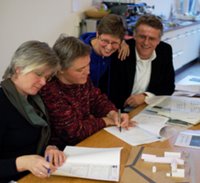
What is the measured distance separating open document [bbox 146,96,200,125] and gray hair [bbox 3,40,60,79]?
772 mm

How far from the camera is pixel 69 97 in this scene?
60.2 inches

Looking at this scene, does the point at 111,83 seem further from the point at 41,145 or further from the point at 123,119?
the point at 41,145

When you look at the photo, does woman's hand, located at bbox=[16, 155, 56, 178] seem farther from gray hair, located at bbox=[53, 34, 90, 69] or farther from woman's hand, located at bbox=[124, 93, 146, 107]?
woman's hand, located at bbox=[124, 93, 146, 107]

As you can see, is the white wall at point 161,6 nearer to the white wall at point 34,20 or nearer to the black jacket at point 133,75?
the white wall at point 34,20

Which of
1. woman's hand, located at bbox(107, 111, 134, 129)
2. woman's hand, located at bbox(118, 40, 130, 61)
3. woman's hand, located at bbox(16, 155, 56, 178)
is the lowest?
woman's hand, located at bbox(107, 111, 134, 129)

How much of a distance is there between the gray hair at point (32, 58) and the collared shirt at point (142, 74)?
0.96 m

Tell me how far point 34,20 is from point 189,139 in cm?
199

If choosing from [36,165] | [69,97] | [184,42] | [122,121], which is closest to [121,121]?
[122,121]

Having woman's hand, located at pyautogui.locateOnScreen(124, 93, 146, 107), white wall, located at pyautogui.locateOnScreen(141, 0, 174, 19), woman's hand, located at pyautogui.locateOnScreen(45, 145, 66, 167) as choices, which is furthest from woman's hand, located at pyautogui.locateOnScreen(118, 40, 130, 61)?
white wall, located at pyautogui.locateOnScreen(141, 0, 174, 19)

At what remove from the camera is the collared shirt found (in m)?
2.16

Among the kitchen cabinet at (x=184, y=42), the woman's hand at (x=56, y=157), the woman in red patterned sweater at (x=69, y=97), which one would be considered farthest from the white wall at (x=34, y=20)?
the woman's hand at (x=56, y=157)

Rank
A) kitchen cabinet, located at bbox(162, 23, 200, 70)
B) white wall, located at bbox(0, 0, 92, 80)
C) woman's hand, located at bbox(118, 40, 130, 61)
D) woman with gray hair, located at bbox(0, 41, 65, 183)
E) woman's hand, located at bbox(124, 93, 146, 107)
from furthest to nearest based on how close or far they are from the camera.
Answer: kitchen cabinet, located at bbox(162, 23, 200, 70), white wall, located at bbox(0, 0, 92, 80), woman's hand, located at bbox(118, 40, 130, 61), woman's hand, located at bbox(124, 93, 146, 107), woman with gray hair, located at bbox(0, 41, 65, 183)

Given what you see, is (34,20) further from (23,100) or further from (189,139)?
(189,139)

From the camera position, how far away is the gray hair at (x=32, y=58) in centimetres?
125
